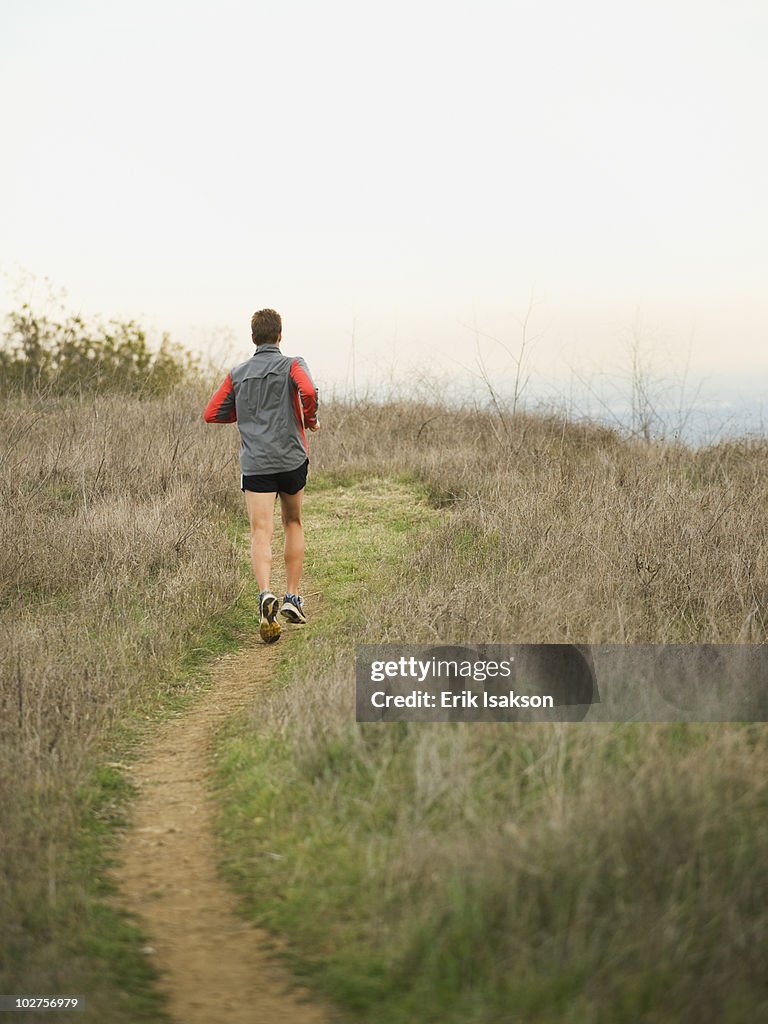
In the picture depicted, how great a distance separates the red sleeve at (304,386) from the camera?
6215 mm

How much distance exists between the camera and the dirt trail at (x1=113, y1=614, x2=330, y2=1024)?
2859 millimetres

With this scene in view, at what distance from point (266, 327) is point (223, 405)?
0.61m

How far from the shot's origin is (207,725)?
5121mm

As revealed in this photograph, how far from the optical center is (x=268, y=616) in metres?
6.37

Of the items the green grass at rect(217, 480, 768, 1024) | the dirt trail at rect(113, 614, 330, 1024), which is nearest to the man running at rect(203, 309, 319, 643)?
the dirt trail at rect(113, 614, 330, 1024)

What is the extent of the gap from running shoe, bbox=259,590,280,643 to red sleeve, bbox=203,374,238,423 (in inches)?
48.5

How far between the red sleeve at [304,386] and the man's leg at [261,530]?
26.2 inches

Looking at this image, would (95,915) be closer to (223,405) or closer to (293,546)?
(293,546)

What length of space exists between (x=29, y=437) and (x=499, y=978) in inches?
401

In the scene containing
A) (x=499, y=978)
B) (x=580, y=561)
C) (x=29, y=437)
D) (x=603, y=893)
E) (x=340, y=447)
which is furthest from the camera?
(x=340, y=447)

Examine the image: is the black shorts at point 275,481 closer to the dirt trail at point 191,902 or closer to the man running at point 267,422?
the man running at point 267,422

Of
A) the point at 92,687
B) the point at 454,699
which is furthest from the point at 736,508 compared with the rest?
the point at 92,687

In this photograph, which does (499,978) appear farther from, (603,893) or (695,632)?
(695,632)

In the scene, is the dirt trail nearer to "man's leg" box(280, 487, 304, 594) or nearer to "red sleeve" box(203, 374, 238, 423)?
"man's leg" box(280, 487, 304, 594)
